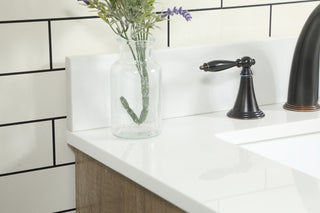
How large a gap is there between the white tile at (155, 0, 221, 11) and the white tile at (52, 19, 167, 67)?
0.12 meters

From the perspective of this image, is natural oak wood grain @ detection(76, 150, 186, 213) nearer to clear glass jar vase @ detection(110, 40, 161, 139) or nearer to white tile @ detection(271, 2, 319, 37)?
clear glass jar vase @ detection(110, 40, 161, 139)

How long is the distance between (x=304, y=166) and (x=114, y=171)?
0.41 m

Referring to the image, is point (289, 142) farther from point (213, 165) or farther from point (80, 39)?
point (80, 39)

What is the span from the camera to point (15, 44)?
0.97 m

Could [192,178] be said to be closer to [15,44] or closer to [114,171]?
[114,171]

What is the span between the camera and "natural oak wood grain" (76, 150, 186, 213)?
819 mm

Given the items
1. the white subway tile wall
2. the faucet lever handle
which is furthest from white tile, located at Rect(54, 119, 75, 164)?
the faucet lever handle

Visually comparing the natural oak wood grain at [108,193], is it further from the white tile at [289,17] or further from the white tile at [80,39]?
the white tile at [289,17]

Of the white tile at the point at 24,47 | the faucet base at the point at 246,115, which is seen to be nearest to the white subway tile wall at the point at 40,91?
the white tile at the point at 24,47

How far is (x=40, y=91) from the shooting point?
1009mm

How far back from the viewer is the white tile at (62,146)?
1.04m

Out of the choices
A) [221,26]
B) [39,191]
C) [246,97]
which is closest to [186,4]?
[221,26]

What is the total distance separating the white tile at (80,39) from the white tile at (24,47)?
0.02 m

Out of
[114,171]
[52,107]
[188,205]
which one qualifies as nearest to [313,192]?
[188,205]
